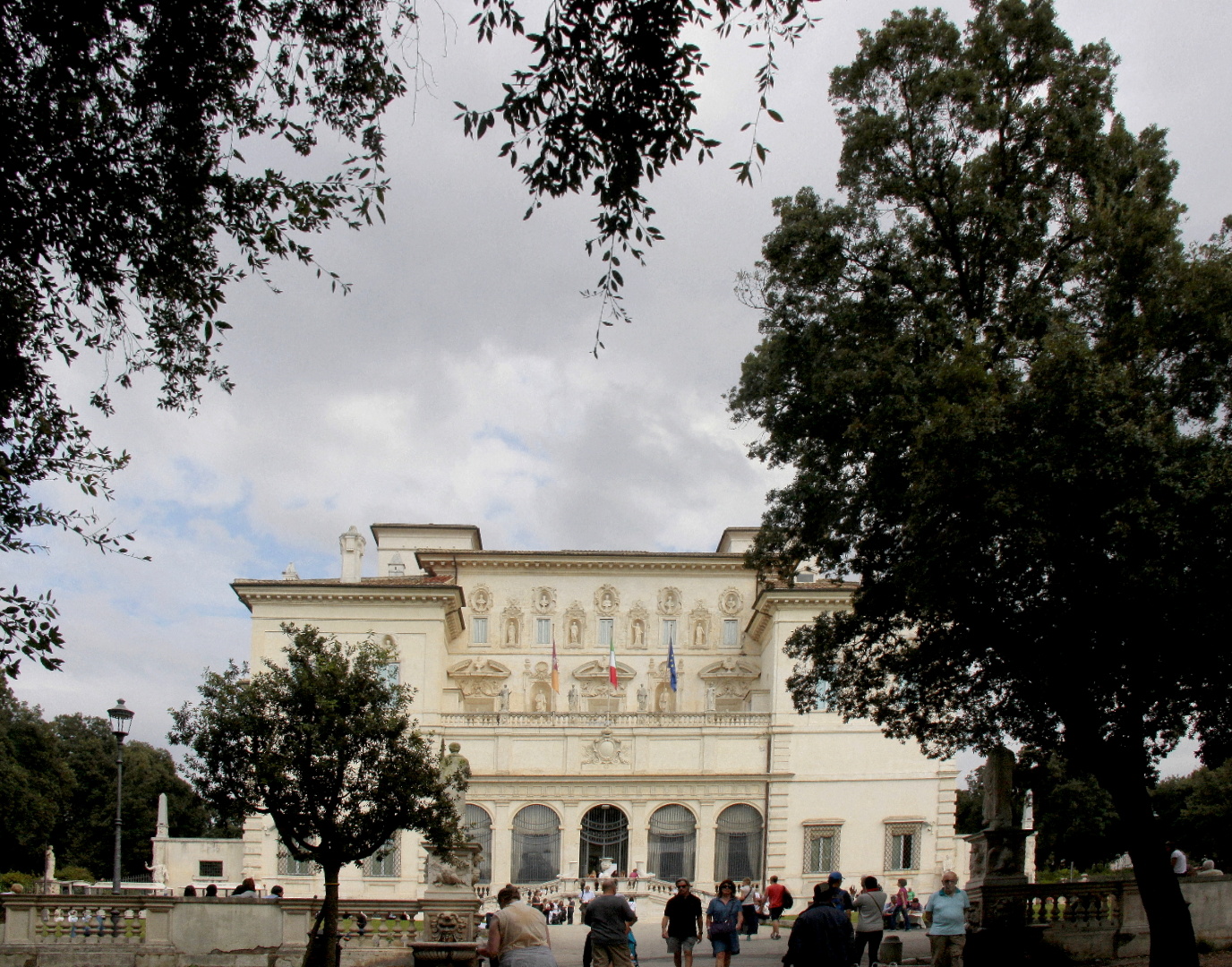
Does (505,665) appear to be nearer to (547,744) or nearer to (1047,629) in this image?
(547,744)

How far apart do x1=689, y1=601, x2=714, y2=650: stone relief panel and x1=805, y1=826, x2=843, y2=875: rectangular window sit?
35.8 feet

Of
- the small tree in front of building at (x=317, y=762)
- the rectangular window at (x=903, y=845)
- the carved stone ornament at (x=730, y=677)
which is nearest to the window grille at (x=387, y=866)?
the carved stone ornament at (x=730, y=677)

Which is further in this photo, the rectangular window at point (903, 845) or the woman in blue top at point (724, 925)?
the rectangular window at point (903, 845)

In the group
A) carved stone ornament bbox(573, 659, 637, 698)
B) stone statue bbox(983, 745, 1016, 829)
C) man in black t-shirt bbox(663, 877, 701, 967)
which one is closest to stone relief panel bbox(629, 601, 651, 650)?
carved stone ornament bbox(573, 659, 637, 698)

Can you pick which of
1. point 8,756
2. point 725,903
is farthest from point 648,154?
point 8,756

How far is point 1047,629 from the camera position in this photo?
669 inches

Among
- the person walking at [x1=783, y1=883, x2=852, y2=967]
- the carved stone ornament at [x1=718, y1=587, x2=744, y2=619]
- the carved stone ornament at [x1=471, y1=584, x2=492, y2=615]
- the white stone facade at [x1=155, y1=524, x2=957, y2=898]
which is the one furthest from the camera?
the carved stone ornament at [x1=718, y1=587, x2=744, y2=619]

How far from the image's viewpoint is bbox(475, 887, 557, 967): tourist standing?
997 cm

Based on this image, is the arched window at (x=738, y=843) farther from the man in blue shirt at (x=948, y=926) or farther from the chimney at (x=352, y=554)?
the man in blue shirt at (x=948, y=926)

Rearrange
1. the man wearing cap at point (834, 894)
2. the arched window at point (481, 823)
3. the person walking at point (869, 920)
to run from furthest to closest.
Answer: the arched window at point (481, 823) < the person walking at point (869, 920) < the man wearing cap at point (834, 894)

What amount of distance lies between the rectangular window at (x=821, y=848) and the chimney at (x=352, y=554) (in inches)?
797

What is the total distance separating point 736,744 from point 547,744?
7.08m

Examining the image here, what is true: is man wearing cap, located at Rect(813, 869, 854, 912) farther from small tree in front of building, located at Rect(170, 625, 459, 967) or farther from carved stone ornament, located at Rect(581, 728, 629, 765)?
carved stone ornament, located at Rect(581, 728, 629, 765)

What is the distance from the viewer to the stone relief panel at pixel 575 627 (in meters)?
54.4
